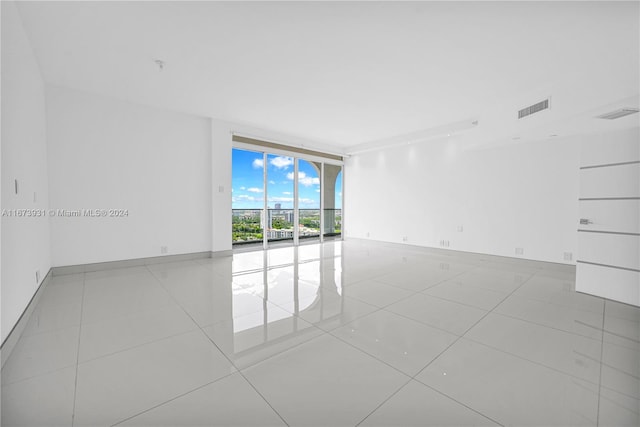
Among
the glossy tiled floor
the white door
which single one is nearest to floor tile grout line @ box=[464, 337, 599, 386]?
the glossy tiled floor

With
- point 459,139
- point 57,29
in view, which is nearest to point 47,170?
point 57,29

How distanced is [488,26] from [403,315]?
300 centimetres

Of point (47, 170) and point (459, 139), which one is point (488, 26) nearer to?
point (459, 139)

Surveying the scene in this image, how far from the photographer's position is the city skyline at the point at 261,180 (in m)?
6.44

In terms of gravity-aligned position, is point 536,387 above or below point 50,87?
below

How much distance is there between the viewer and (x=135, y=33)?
273 centimetres

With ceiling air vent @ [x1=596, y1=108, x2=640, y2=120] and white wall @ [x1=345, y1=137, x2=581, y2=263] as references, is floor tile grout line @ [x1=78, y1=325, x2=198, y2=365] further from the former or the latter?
white wall @ [x1=345, y1=137, x2=581, y2=263]

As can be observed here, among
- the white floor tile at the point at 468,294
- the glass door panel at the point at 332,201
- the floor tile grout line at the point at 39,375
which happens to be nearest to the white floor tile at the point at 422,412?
the white floor tile at the point at 468,294

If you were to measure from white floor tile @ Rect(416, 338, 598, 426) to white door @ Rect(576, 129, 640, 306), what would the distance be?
7.94 feet

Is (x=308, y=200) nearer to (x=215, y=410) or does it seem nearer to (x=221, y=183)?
(x=221, y=183)

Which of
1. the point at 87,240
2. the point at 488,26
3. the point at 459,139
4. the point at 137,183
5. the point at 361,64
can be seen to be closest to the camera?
the point at 488,26

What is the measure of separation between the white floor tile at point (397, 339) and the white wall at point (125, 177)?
418cm

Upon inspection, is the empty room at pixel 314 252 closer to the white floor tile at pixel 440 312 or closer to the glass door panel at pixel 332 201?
the white floor tile at pixel 440 312

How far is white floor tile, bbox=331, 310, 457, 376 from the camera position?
6.16 ft
